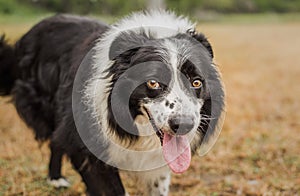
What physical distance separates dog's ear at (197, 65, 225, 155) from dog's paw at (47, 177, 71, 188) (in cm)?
163

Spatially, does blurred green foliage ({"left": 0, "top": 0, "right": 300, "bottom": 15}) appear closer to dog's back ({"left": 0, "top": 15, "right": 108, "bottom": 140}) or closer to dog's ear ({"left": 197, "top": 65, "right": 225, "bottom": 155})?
dog's back ({"left": 0, "top": 15, "right": 108, "bottom": 140})

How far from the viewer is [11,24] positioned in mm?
19688

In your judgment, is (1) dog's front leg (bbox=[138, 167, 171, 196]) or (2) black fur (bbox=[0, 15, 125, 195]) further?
(1) dog's front leg (bbox=[138, 167, 171, 196])

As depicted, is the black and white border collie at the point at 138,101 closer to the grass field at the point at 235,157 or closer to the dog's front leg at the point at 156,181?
the dog's front leg at the point at 156,181

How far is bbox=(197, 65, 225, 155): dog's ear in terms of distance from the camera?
320cm

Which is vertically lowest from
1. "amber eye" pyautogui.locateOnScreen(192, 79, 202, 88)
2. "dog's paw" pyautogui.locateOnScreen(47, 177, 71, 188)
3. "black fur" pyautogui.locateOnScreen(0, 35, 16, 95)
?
"dog's paw" pyautogui.locateOnScreen(47, 177, 71, 188)

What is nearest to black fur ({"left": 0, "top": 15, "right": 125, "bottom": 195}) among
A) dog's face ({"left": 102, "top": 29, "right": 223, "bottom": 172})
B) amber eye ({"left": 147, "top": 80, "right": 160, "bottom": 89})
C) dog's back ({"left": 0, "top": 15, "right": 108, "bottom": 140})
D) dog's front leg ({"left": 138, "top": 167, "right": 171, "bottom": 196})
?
dog's back ({"left": 0, "top": 15, "right": 108, "bottom": 140})

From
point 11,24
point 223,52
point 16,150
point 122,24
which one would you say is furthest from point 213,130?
point 11,24

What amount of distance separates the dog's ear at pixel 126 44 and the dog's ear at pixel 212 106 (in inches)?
22.8

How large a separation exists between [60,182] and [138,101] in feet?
5.79

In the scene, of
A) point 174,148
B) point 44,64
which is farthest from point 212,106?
point 44,64

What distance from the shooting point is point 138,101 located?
9.90ft

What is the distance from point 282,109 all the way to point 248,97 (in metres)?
1.03

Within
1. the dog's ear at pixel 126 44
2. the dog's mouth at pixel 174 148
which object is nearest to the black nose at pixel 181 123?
the dog's mouth at pixel 174 148
